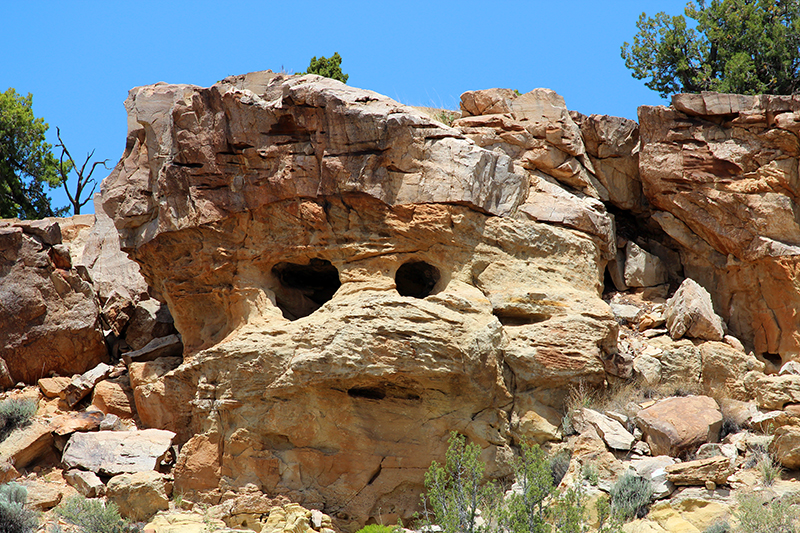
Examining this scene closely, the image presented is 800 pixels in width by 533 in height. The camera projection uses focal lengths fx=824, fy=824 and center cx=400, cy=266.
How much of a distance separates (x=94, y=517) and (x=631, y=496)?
6880 millimetres

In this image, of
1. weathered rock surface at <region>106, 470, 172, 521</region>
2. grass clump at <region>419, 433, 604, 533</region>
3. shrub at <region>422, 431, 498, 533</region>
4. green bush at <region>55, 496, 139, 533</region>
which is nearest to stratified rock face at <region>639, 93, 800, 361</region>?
grass clump at <region>419, 433, 604, 533</region>

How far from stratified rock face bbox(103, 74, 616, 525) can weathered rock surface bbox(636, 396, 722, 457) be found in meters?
1.14

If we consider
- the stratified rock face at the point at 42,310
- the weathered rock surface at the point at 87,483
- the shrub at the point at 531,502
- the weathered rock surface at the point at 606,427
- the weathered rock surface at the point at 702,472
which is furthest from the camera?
the stratified rock face at the point at 42,310

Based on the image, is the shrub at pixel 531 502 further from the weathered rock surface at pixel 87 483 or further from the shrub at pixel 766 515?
the weathered rock surface at pixel 87 483

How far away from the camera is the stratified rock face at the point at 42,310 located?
45.9 feet

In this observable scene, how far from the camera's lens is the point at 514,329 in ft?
40.5

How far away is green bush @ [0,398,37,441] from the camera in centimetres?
1268

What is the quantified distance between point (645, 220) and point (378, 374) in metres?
6.50

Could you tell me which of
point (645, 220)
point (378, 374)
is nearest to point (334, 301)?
A: point (378, 374)

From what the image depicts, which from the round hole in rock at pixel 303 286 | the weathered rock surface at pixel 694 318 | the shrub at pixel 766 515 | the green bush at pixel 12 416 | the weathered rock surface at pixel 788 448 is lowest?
the shrub at pixel 766 515

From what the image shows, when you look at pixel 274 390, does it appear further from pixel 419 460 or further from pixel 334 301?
pixel 419 460

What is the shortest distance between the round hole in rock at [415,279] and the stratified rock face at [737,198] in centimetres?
423

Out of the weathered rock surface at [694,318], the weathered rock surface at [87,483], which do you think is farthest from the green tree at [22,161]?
the weathered rock surface at [694,318]

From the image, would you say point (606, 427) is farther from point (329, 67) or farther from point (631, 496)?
point (329, 67)
